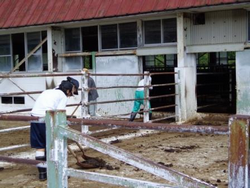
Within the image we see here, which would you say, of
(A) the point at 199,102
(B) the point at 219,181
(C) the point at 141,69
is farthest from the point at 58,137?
(A) the point at 199,102

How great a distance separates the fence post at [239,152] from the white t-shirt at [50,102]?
3.67 meters

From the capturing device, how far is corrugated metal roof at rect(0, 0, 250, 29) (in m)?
12.0

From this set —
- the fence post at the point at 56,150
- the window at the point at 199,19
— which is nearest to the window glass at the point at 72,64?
the window at the point at 199,19

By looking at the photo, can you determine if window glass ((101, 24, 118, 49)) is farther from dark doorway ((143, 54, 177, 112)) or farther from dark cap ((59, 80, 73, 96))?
dark cap ((59, 80, 73, 96))

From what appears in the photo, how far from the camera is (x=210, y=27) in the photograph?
39.4 ft

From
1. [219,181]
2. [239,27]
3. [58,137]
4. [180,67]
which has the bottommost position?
[219,181]

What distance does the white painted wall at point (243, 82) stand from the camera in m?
11.4

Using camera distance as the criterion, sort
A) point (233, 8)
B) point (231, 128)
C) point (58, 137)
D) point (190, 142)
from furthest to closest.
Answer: point (233, 8) < point (190, 142) < point (58, 137) < point (231, 128)

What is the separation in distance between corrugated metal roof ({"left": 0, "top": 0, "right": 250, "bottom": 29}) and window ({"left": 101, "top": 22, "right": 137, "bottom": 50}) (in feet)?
2.35

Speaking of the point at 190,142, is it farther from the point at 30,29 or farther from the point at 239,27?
the point at 30,29

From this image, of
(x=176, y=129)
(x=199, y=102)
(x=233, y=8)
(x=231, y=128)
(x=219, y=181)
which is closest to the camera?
(x=231, y=128)

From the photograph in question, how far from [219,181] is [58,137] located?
303cm

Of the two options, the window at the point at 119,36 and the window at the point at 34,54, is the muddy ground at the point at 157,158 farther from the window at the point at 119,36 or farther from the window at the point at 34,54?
the window at the point at 34,54

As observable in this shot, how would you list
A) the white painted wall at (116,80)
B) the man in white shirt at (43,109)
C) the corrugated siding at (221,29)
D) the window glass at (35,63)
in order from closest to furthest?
the man in white shirt at (43,109) → the corrugated siding at (221,29) → the white painted wall at (116,80) → the window glass at (35,63)
